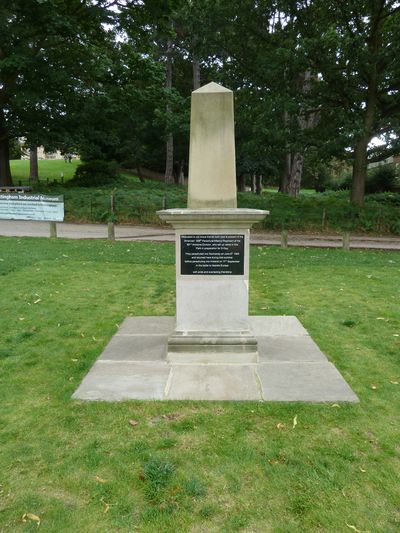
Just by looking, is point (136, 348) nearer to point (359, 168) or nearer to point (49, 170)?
point (359, 168)

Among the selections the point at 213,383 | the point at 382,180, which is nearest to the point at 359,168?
the point at 382,180

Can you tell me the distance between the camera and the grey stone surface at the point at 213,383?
13.8ft

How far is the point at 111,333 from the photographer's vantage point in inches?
243

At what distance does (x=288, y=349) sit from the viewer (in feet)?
18.1

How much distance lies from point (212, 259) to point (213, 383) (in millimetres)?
1411

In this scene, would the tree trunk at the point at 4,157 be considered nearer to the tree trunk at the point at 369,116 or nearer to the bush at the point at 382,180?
the tree trunk at the point at 369,116

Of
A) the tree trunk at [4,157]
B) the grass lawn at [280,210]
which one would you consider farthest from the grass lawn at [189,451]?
the tree trunk at [4,157]

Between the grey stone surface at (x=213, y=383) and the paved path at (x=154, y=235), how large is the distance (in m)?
11.9

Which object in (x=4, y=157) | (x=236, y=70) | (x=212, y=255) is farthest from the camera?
(x=4, y=157)

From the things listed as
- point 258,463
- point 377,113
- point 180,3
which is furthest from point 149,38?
point 258,463

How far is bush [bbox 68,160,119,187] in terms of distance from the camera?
31656 millimetres

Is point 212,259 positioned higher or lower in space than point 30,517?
higher

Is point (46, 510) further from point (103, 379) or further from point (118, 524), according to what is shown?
point (103, 379)

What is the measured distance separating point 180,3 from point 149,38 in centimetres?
439
